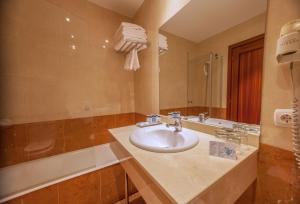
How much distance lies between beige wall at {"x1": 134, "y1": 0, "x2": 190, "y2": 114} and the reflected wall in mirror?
0.10 meters

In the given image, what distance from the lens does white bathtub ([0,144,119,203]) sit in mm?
1072

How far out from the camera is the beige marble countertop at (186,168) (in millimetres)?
415

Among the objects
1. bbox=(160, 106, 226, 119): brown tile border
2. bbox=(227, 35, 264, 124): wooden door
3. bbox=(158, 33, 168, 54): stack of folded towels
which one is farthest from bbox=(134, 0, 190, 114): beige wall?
bbox=(227, 35, 264, 124): wooden door

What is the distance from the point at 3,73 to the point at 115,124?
1225mm

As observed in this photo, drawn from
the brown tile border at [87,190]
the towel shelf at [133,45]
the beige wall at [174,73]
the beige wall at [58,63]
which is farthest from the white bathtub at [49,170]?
the towel shelf at [133,45]

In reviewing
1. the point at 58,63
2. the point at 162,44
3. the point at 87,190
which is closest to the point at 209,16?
the point at 162,44

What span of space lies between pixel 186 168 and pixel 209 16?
1.02 metres

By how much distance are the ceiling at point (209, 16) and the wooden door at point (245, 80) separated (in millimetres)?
155

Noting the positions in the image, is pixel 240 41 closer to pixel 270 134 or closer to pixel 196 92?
pixel 196 92

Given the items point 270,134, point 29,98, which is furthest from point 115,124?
point 270,134

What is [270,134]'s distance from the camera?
2.15ft

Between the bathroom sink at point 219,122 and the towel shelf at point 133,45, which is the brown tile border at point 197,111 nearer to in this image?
the bathroom sink at point 219,122

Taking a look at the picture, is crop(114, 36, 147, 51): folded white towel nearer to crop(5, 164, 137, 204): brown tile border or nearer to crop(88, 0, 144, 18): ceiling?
crop(88, 0, 144, 18): ceiling

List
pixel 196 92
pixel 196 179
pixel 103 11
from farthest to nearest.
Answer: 1. pixel 103 11
2. pixel 196 92
3. pixel 196 179
